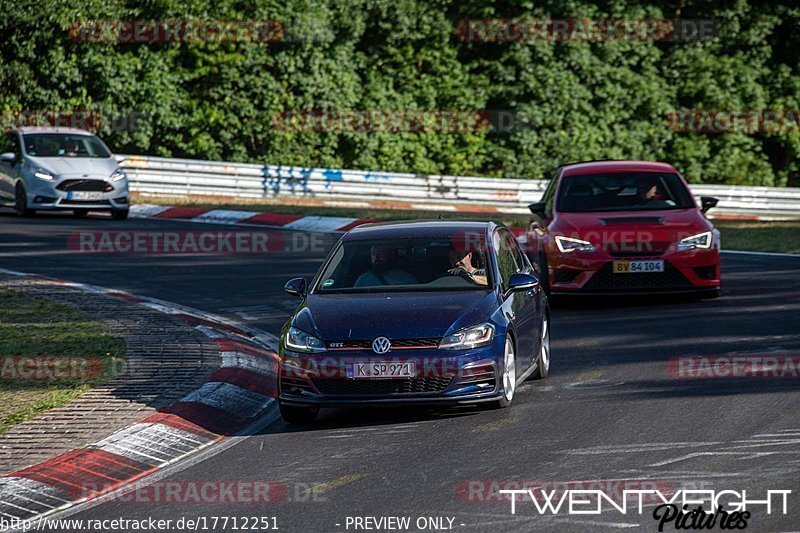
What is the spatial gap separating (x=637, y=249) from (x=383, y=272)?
515 centimetres

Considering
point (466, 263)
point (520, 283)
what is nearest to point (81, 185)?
point (466, 263)

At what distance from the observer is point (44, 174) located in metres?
25.1

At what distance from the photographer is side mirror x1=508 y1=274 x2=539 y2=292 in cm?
1015

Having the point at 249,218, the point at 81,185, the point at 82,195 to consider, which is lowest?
the point at 249,218

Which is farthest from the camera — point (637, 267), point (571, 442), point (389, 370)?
point (637, 267)

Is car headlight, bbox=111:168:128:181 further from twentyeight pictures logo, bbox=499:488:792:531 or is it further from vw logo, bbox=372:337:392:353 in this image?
twentyeight pictures logo, bbox=499:488:792:531

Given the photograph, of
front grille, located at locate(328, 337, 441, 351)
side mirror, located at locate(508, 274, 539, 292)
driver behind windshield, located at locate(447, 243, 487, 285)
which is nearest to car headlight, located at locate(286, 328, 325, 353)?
front grille, located at locate(328, 337, 441, 351)

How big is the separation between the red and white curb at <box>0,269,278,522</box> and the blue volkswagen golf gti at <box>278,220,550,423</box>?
63cm

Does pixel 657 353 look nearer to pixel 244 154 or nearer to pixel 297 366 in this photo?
pixel 297 366

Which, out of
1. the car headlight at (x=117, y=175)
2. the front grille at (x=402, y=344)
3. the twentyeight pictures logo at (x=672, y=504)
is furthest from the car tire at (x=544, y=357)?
the car headlight at (x=117, y=175)

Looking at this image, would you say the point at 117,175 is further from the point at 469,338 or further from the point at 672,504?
the point at 672,504

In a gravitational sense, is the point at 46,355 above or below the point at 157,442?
below

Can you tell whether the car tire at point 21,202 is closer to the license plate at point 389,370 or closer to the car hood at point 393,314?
the car hood at point 393,314

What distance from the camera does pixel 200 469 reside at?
817 centimetres
